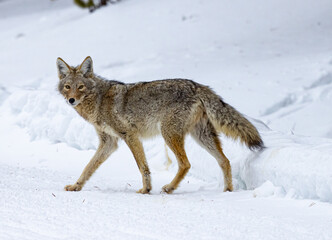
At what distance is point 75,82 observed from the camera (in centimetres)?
711

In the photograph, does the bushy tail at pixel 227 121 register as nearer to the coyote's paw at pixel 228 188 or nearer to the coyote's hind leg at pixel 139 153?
the coyote's paw at pixel 228 188

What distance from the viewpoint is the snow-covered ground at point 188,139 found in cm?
468

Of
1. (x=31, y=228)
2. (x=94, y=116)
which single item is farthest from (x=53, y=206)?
(x=94, y=116)

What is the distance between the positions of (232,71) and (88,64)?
25.4 ft

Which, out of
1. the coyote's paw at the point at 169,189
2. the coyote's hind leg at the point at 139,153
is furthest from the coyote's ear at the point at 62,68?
the coyote's paw at the point at 169,189

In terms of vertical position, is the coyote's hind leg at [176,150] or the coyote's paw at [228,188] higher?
the coyote's hind leg at [176,150]

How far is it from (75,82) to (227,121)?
2.11 m

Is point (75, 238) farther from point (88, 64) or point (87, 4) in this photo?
point (87, 4)

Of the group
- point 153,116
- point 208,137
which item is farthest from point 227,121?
point 153,116

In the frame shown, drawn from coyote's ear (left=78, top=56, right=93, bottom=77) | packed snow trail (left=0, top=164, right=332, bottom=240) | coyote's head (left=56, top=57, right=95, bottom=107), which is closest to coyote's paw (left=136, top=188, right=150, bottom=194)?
packed snow trail (left=0, top=164, right=332, bottom=240)

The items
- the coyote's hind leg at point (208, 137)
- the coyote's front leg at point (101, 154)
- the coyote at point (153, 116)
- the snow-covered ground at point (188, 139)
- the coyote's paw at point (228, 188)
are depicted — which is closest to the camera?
the snow-covered ground at point (188, 139)

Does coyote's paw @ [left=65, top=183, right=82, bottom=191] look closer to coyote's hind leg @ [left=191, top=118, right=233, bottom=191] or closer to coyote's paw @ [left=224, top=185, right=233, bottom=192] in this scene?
coyote's hind leg @ [left=191, top=118, right=233, bottom=191]

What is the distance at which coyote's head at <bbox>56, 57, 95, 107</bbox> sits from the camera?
7043 millimetres

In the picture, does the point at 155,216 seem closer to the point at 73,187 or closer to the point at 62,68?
the point at 73,187
